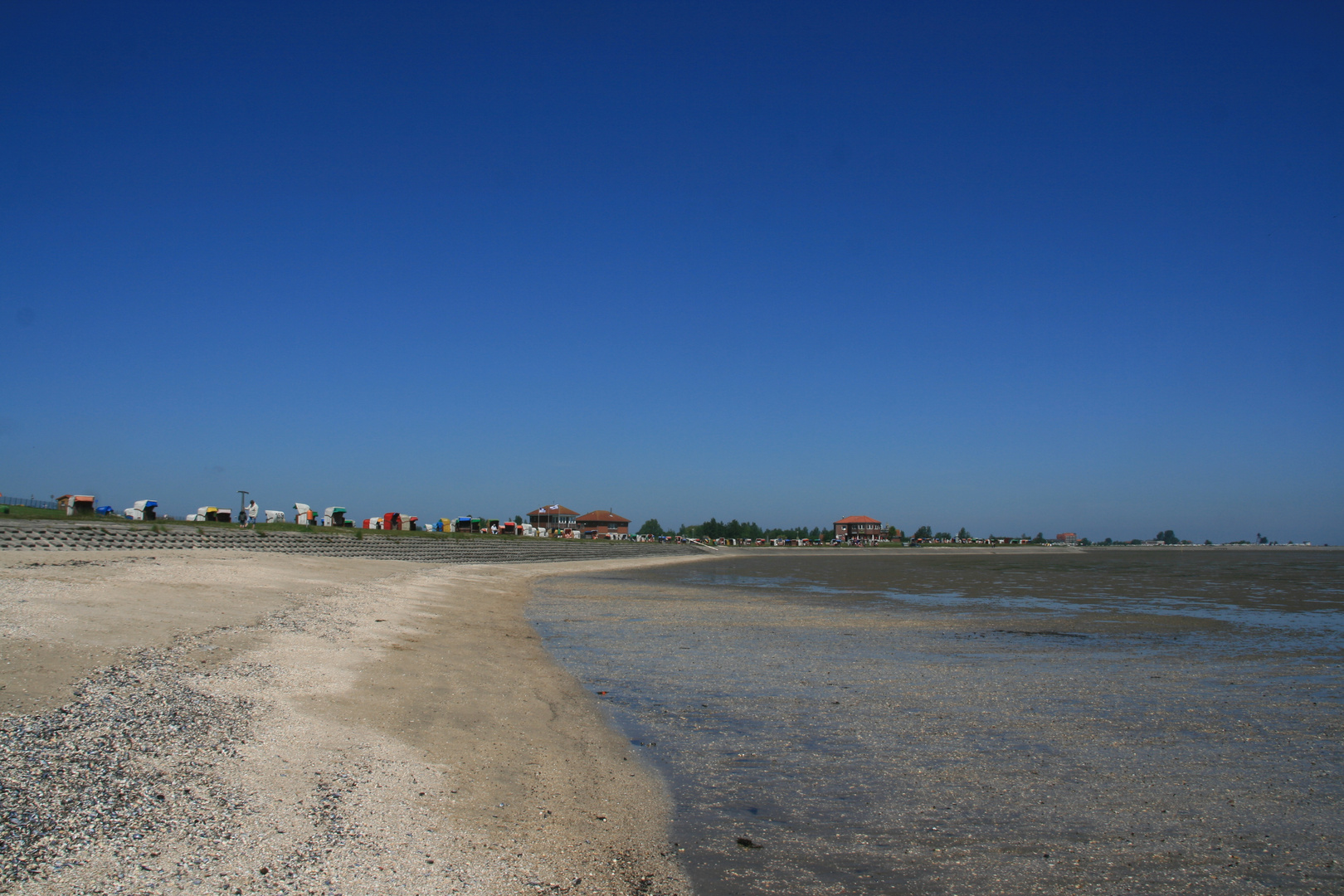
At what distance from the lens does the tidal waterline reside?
16.0 ft

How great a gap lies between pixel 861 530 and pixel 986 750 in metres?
185

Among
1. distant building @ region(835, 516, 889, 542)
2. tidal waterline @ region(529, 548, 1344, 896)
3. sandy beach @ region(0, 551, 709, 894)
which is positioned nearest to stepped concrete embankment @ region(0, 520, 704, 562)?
sandy beach @ region(0, 551, 709, 894)

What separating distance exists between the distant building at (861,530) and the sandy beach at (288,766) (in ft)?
579

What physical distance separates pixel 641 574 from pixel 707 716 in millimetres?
34155

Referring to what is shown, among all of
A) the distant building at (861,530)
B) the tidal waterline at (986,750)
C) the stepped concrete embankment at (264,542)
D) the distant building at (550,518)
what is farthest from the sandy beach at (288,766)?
the distant building at (861,530)

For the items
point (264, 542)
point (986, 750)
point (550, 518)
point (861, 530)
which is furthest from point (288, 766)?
point (861, 530)

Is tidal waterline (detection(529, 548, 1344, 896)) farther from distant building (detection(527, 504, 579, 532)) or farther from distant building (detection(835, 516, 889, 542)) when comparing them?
distant building (detection(835, 516, 889, 542))

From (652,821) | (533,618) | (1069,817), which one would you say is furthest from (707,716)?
(533,618)

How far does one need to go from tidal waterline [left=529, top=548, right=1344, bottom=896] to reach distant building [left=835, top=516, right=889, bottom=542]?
169608mm

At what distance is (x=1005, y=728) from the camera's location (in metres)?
8.05

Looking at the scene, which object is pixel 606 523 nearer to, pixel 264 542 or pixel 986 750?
pixel 264 542

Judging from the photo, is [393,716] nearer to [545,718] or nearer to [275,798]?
[545,718]

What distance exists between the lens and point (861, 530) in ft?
610

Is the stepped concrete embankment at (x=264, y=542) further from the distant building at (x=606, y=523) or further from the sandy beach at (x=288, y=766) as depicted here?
the distant building at (x=606, y=523)
